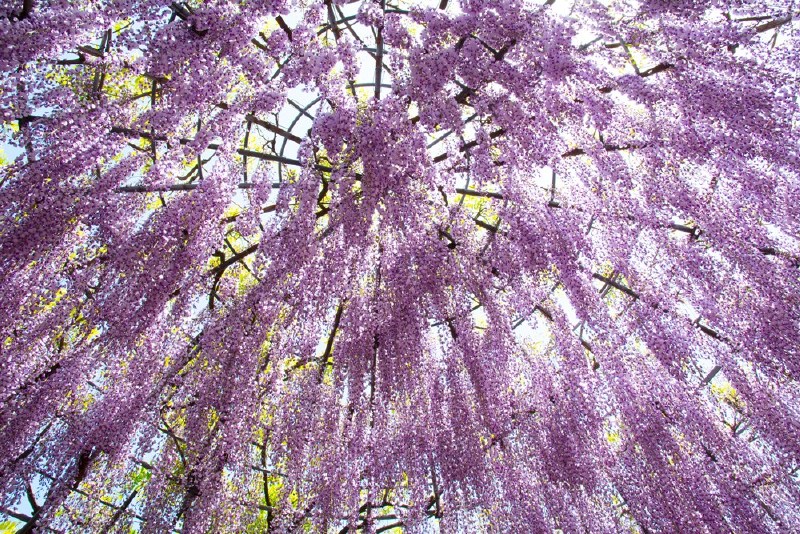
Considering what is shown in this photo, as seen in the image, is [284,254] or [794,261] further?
[794,261]

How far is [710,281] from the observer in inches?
202

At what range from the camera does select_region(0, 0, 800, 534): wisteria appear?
14.1 feet

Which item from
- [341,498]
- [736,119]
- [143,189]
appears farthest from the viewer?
[143,189]

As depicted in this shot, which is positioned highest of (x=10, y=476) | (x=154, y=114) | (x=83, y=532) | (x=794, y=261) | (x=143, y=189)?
(x=154, y=114)

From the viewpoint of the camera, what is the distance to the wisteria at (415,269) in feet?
14.1

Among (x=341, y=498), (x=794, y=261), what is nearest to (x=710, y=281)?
(x=794, y=261)

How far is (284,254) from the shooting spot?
4746mm

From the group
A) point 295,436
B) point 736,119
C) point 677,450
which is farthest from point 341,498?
point 736,119

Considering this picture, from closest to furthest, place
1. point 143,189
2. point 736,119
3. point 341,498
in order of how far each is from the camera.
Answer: point 736,119 → point 341,498 → point 143,189

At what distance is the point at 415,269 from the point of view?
5.23 metres

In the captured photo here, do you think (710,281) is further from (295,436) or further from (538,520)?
(295,436)

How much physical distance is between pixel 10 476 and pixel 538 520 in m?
6.08

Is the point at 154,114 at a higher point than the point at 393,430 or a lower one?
higher

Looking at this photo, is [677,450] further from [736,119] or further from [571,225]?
[736,119]
